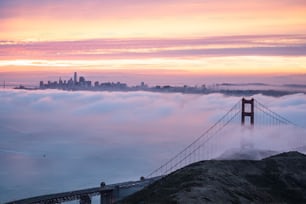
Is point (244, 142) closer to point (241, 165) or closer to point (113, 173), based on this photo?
point (241, 165)

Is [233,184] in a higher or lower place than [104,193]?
higher

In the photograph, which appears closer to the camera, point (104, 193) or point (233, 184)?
point (233, 184)

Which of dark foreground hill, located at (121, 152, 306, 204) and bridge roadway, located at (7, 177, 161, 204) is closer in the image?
dark foreground hill, located at (121, 152, 306, 204)

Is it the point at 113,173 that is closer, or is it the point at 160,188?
the point at 160,188

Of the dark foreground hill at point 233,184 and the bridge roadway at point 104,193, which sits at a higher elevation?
the dark foreground hill at point 233,184

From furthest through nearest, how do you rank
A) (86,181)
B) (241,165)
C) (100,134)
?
1. (100,134)
2. (86,181)
3. (241,165)

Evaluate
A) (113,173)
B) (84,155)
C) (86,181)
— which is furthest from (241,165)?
(84,155)

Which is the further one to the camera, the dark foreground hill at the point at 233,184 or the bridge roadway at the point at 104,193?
the bridge roadway at the point at 104,193

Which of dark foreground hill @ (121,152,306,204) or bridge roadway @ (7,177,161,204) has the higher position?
dark foreground hill @ (121,152,306,204)
